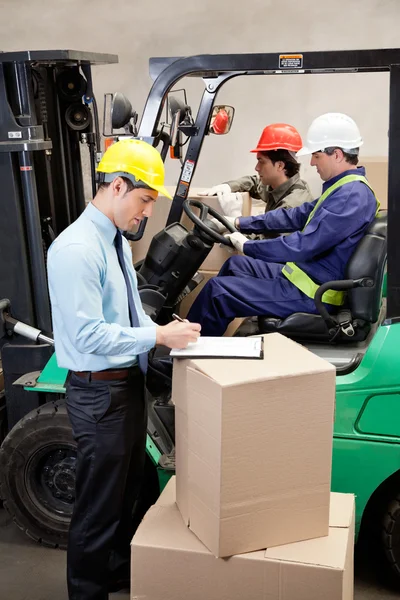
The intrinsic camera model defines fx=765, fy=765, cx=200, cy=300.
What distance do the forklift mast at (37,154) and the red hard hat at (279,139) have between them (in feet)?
4.47

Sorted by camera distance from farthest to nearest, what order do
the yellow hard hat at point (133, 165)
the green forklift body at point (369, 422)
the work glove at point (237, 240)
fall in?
the work glove at point (237, 240) < the green forklift body at point (369, 422) < the yellow hard hat at point (133, 165)

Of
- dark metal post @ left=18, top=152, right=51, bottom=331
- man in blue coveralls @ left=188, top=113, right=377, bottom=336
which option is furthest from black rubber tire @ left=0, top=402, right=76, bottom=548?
man in blue coveralls @ left=188, top=113, right=377, bottom=336

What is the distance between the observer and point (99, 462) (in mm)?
3055

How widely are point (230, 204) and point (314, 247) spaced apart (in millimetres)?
1066

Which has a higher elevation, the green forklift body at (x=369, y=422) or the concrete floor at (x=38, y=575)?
the green forklift body at (x=369, y=422)

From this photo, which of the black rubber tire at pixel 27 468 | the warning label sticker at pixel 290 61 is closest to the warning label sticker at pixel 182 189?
the warning label sticker at pixel 290 61

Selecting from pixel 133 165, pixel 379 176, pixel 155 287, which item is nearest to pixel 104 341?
pixel 133 165

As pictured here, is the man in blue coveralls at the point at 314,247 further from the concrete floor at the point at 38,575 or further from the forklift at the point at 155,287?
the concrete floor at the point at 38,575

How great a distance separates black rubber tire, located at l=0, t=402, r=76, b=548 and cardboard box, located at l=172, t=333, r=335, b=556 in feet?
3.93

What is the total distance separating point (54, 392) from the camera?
3.93m

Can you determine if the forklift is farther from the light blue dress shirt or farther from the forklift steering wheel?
the light blue dress shirt

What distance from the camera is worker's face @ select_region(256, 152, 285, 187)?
5.20m

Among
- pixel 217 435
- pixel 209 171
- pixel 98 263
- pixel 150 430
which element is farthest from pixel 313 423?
pixel 209 171

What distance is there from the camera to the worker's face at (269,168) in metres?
5.20
